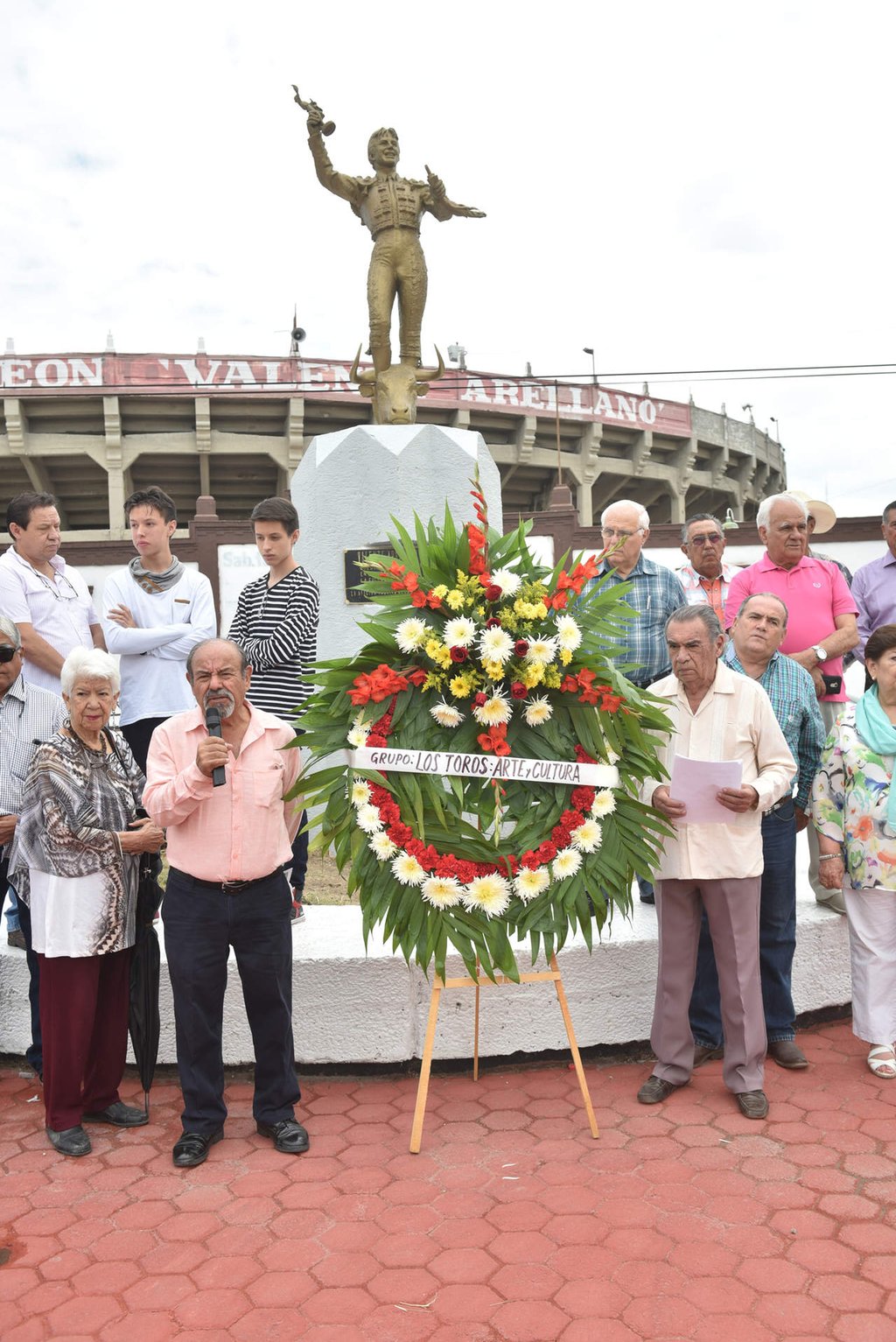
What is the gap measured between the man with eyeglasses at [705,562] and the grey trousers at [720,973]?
1479 mm

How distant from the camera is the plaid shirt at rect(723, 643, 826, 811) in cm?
380

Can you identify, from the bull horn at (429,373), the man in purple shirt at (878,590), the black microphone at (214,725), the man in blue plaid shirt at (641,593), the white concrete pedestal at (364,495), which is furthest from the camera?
the bull horn at (429,373)

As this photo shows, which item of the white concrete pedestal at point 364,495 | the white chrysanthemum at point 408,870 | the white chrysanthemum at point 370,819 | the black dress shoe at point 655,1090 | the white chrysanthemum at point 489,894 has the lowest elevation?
the black dress shoe at point 655,1090

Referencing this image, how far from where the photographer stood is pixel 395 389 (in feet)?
23.5

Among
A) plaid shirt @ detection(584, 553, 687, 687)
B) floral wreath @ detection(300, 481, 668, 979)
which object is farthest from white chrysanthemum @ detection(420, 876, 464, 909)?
plaid shirt @ detection(584, 553, 687, 687)

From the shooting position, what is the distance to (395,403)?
23.4 ft

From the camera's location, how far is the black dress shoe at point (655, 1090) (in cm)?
358

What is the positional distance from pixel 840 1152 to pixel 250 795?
6.95ft

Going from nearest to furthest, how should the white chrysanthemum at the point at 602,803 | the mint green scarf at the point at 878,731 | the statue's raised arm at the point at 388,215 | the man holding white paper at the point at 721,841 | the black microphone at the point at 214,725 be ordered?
the black microphone at the point at 214,725
the white chrysanthemum at the point at 602,803
the man holding white paper at the point at 721,841
the mint green scarf at the point at 878,731
the statue's raised arm at the point at 388,215

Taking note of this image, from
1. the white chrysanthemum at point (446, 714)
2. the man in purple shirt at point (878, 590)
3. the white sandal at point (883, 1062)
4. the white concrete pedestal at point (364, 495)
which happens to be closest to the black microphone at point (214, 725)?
the white chrysanthemum at point (446, 714)

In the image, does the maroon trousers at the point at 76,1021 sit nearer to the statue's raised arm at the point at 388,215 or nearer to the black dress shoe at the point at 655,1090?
the black dress shoe at the point at 655,1090

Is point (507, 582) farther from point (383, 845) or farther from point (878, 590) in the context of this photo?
point (878, 590)

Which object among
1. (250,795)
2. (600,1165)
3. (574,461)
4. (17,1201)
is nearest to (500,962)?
(600,1165)

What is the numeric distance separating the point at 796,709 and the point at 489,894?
1402 millimetres
